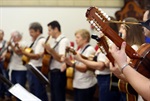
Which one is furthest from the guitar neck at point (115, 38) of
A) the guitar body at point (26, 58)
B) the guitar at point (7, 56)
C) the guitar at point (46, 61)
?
the guitar at point (7, 56)

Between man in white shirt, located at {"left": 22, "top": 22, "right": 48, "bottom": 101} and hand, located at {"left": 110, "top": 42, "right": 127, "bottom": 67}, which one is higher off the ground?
hand, located at {"left": 110, "top": 42, "right": 127, "bottom": 67}

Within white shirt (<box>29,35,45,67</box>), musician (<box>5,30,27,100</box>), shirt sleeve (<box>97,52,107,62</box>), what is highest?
shirt sleeve (<box>97,52,107,62</box>)

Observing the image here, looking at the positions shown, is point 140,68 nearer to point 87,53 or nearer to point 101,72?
point 101,72

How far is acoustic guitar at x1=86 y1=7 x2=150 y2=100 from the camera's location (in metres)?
1.69

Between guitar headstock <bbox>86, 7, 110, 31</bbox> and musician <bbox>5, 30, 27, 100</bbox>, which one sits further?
musician <bbox>5, 30, 27, 100</bbox>

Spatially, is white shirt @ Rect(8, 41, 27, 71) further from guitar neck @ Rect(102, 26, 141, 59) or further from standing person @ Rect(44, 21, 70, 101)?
guitar neck @ Rect(102, 26, 141, 59)

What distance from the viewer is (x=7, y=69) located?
4.91 m

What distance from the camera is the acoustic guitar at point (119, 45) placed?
5.54 ft

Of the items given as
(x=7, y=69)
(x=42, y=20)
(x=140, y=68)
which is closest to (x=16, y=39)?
(x=7, y=69)

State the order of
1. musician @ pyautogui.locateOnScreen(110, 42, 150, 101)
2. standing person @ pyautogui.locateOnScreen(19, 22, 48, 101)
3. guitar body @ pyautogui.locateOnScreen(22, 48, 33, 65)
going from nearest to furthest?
musician @ pyautogui.locateOnScreen(110, 42, 150, 101), standing person @ pyautogui.locateOnScreen(19, 22, 48, 101), guitar body @ pyautogui.locateOnScreen(22, 48, 33, 65)

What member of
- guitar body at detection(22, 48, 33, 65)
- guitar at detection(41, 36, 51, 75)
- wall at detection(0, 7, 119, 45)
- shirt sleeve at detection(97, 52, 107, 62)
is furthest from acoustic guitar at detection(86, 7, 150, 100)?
wall at detection(0, 7, 119, 45)

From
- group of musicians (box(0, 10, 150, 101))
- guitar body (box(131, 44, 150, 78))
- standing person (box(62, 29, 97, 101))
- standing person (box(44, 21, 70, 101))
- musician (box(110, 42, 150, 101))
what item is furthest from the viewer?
standing person (box(44, 21, 70, 101))

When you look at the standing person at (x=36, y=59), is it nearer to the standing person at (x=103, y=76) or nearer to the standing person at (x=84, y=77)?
the standing person at (x=84, y=77)

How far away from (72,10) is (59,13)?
28 centimetres
